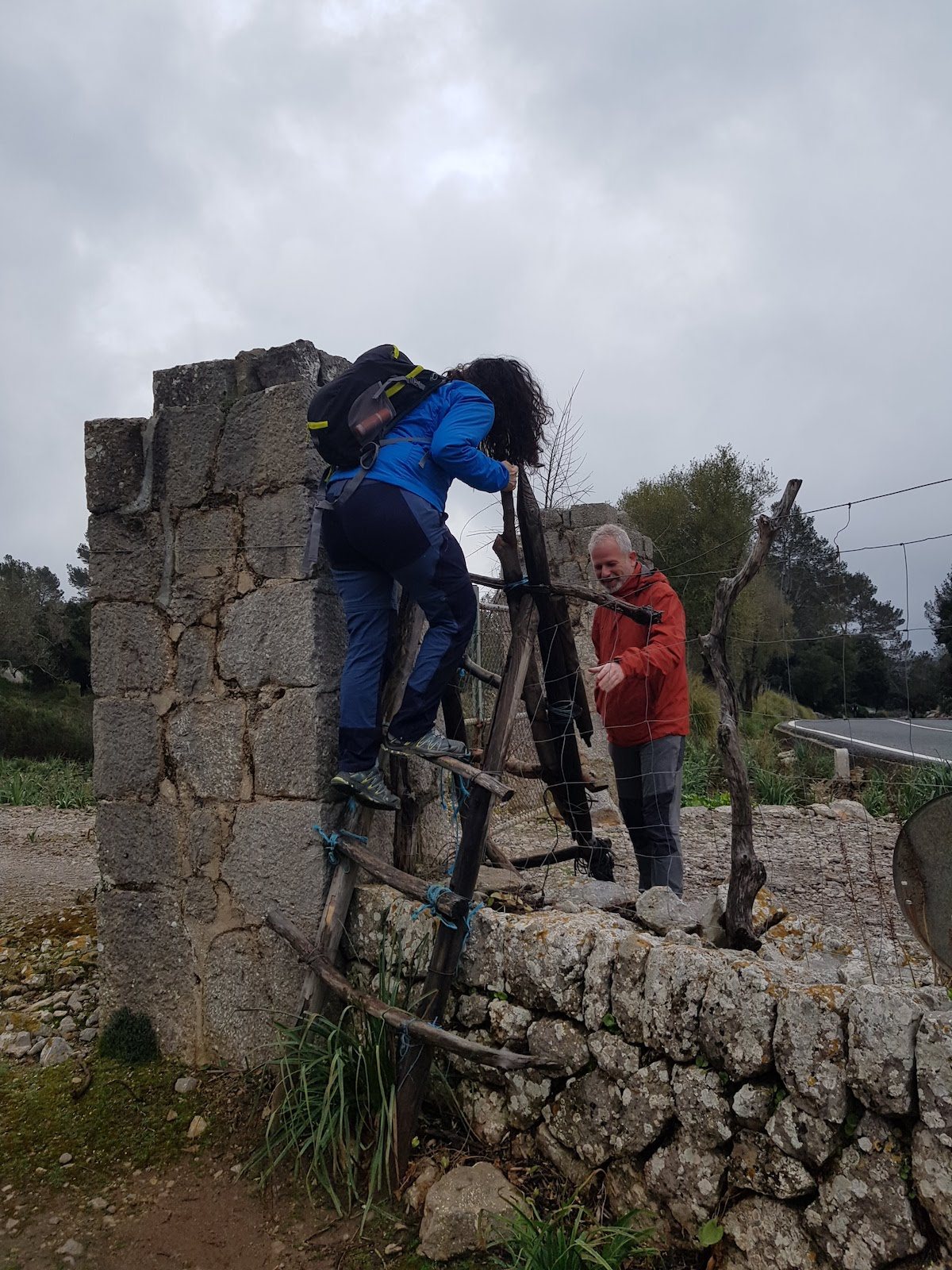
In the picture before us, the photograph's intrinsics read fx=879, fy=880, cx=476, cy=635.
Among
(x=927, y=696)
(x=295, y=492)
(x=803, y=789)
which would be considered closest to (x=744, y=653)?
(x=927, y=696)

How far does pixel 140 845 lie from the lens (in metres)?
3.59

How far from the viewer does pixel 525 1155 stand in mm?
2656

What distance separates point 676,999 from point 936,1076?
0.65 meters

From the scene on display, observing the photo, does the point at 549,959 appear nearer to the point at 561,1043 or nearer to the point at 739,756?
the point at 561,1043

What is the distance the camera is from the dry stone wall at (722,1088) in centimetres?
200

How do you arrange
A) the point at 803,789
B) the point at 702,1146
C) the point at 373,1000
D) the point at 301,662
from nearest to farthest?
the point at 702,1146, the point at 373,1000, the point at 301,662, the point at 803,789

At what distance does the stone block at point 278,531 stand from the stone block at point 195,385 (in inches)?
20.5

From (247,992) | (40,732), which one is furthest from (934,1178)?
(40,732)

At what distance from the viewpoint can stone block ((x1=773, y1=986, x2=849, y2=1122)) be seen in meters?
2.09

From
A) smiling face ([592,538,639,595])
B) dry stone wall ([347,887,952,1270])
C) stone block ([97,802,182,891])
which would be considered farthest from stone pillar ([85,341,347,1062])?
smiling face ([592,538,639,595])

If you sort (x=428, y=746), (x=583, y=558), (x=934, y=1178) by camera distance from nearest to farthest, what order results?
(x=934, y=1178) < (x=428, y=746) < (x=583, y=558)

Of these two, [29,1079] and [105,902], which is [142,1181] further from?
[105,902]

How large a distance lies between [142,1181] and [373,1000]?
958 mm

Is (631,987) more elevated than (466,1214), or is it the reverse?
(631,987)
